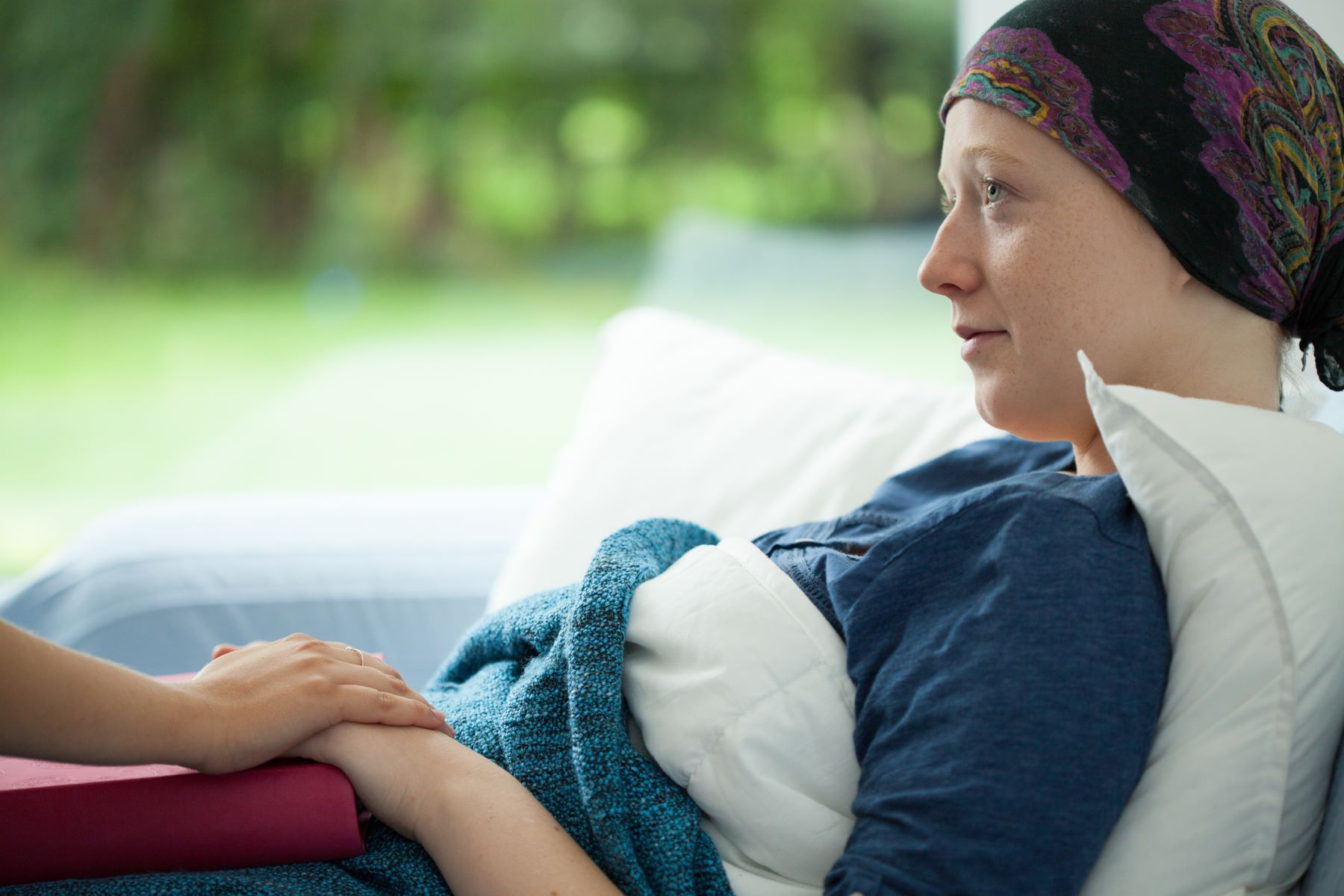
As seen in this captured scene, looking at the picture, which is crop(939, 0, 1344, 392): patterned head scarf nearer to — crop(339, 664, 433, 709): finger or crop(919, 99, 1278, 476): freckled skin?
crop(919, 99, 1278, 476): freckled skin

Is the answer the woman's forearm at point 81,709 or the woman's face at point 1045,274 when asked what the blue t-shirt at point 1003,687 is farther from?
the woman's forearm at point 81,709

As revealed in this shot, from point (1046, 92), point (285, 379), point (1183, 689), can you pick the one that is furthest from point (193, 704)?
point (285, 379)

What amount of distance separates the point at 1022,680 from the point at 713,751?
0.20 m

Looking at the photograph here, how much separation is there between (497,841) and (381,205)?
2249mm

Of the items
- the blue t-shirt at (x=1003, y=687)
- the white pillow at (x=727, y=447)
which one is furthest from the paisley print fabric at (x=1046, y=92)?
the white pillow at (x=727, y=447)

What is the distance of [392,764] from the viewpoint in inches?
30.6

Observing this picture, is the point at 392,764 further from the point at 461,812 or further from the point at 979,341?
the point at 979,341

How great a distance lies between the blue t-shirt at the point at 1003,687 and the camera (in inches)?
25.2

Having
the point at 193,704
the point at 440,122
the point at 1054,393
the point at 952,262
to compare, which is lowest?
the point at 193,704

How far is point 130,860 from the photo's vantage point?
2.45 feet

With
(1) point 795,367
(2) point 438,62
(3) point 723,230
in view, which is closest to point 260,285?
(2) point 438,62

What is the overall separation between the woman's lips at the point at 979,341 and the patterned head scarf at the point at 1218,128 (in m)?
0.13

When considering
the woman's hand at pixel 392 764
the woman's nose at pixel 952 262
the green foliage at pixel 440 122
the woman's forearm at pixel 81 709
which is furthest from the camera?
the green foliage at pixel 440 122

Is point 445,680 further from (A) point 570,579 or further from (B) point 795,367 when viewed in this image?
(B) point 795,367
